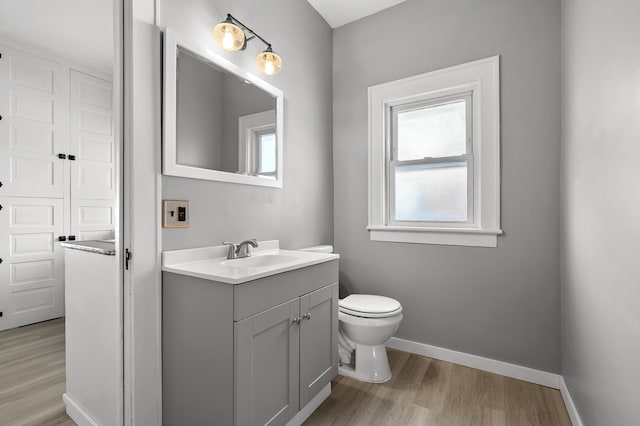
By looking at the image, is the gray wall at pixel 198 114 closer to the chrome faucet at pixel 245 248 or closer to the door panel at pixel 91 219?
the chrome faucet at pixel 245 248

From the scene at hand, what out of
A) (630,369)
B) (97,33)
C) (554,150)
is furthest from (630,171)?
(97,33)

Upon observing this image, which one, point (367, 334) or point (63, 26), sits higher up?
point (63, 26)

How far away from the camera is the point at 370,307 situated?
75.9 inches

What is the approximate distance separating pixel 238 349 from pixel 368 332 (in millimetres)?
968

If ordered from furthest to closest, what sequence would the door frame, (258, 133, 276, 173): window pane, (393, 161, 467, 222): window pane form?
(393, 161, 467, 222): window pane, (258, 133, 276, 173): window pane, the door frame

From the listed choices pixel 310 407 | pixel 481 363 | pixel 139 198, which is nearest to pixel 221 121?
pixel 139 198

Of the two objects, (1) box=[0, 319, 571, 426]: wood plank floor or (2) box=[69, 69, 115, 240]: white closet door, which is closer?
(1) box=[0, 319, 571, 426]: wood plank floor

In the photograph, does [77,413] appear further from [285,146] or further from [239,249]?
[285,146]

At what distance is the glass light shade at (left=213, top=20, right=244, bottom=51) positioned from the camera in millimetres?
1529

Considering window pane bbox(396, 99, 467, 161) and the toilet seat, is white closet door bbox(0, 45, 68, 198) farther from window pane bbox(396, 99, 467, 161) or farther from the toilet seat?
window pane bbox(396, 99, 467, 161)

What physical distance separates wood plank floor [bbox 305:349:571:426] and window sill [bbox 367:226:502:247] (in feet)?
2.88

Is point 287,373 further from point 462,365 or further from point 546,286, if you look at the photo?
point 546,286

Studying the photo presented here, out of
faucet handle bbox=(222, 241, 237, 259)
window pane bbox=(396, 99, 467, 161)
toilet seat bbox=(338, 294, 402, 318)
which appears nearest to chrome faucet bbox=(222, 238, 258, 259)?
faucet handle bbox=(222, 241, 237, 259)

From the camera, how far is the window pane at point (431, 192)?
223 centimetres
